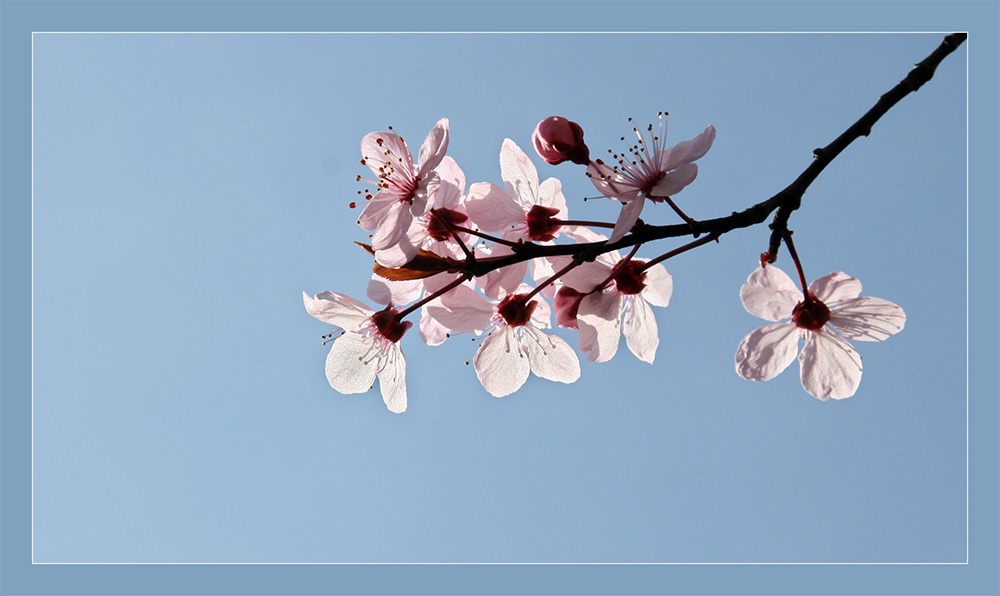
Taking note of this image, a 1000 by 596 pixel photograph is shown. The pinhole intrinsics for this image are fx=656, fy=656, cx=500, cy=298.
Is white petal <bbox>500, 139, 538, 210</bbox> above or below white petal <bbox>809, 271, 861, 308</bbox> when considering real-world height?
above

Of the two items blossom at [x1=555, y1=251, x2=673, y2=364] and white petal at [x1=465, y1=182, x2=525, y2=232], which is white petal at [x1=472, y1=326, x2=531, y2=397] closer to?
blossom at [x1=555, y1=251, x2=673, y2=364]

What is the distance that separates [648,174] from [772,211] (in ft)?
1.26

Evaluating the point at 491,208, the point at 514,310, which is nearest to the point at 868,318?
the point at 514,310

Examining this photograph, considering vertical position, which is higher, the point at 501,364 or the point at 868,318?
the point at 868,318

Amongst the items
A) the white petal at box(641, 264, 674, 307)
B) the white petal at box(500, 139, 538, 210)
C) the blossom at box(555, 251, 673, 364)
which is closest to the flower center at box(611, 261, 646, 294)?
the blossom at box(555, 251, 673, 364)

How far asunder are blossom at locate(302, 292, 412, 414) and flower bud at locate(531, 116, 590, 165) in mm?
618

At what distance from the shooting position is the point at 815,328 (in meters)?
1.90

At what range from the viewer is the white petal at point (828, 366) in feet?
6.24

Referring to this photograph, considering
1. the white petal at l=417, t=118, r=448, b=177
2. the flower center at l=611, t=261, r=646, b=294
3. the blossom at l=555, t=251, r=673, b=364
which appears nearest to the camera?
the white petal at l=417, t=118, r=448, b=177

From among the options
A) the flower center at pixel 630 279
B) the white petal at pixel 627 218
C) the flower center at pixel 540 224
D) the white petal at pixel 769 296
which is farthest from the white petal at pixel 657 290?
the white petal at pixel 627 218

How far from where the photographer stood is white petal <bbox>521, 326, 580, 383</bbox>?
→ 1875mm

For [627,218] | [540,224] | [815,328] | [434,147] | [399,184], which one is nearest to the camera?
[627,218]

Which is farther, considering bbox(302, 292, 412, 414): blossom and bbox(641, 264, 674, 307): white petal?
bbox(641, 264, 674, 307): white petal

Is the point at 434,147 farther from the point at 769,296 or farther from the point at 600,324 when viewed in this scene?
the point at 769,296
